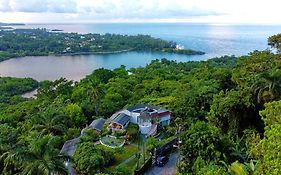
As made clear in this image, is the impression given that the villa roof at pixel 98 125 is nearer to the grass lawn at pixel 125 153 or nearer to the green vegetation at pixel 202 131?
the green vegetation at pixel 202 131

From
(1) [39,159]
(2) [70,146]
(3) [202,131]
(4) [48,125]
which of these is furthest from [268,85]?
(4) [48,125]

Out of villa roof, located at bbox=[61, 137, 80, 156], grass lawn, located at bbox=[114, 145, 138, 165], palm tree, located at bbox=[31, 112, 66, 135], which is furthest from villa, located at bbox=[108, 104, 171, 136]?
palm tree, located at bbox=[31, 112, 66, 135]

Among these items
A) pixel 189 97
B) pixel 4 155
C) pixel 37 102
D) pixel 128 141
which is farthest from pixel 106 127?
pixel 37 102

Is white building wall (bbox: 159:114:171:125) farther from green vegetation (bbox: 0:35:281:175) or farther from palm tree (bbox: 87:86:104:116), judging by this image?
palm tree (bbox: 87:86:104:116)

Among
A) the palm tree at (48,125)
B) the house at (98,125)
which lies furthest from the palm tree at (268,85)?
the palm tree at (48,125)

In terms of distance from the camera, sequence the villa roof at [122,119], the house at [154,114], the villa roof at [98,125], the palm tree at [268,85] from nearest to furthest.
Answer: the palm tree at [268,85] < the villa roof at [122,119] < the villa roof at [98,125] < the house at [154,114]

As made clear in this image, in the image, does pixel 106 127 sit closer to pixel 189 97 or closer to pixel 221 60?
pixel 189 97

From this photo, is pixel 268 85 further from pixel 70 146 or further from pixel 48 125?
pixel 48 125
